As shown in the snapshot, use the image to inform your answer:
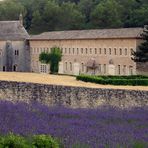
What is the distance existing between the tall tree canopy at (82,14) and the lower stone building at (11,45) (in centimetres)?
1838

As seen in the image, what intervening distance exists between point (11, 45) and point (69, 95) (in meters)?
42.5

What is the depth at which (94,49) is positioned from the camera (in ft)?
205

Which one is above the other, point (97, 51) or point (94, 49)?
point (94, 49)

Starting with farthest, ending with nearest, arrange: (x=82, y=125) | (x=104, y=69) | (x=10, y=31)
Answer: (x=10, y=31)
(x=104, y=69)
(x=82, y=125)

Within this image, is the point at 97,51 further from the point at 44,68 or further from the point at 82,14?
the point at 82,14

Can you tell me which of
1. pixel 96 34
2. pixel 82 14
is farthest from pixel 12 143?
pixel 82 14

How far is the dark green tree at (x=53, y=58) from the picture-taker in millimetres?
63000

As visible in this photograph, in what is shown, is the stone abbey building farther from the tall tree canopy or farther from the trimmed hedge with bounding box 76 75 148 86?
the tall tree canopy

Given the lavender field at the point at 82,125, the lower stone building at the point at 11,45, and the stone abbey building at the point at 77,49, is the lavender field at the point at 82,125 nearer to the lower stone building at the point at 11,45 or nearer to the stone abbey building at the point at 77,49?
the stone abbey building at the point at 77,49

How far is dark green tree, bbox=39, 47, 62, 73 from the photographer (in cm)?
6300

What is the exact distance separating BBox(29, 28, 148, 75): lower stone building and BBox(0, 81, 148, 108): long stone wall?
2787 cm

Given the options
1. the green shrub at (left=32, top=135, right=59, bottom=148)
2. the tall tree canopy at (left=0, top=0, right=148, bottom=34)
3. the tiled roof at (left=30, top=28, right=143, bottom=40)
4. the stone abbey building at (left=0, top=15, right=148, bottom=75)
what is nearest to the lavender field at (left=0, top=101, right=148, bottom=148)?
the green shrub at (left=32, top=135, right=59, bottom=148)

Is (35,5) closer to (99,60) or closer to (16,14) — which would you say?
Result: (16,14)

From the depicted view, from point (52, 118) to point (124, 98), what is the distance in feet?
32.5
